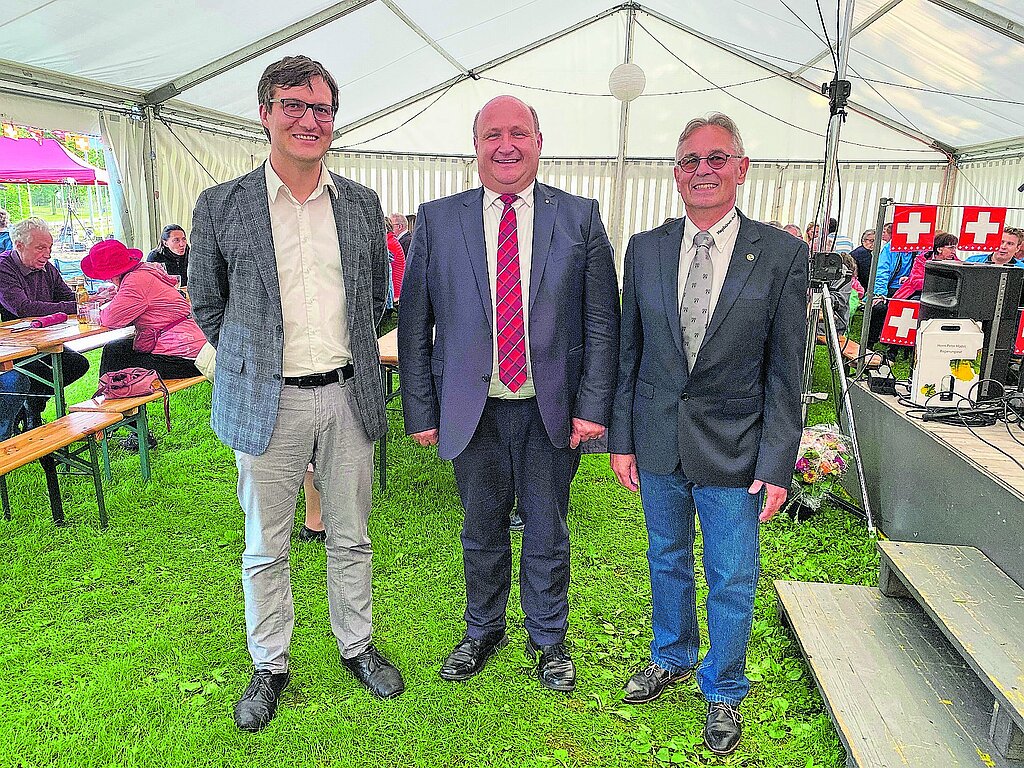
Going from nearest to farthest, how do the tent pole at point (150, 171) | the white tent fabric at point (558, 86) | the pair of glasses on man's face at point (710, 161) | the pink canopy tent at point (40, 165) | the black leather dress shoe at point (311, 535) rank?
the pair of glasses on man's face at point (710, 161), the black leather dress shoe at point (311, 535), the white tent fabric at point (558, 86), the tent pole at point (150, 171), the pink canopy tent at point (40, 165)

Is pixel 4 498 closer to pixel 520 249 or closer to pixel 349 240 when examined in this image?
pixel 349 240

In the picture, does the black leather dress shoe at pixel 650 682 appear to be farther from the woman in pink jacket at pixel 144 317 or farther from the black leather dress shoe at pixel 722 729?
the woman in pink jacket at pixel 144 317

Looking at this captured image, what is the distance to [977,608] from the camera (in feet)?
7.12

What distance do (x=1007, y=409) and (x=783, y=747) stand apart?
2.00 m

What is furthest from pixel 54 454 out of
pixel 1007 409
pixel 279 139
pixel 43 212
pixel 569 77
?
pixel 43 212

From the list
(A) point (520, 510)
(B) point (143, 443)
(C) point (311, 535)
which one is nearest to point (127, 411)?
(B) point (143, 443)

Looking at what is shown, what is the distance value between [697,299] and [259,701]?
6.02 ft

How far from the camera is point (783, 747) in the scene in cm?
219

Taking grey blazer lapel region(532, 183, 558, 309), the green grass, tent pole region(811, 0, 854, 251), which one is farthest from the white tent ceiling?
grey blazer lapel region(532, 183, 558, 309)

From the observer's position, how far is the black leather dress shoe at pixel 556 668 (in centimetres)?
242

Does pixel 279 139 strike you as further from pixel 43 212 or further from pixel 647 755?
pixel 43 212

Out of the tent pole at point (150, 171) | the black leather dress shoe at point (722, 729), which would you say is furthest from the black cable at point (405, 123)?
the black leather dress shoe at point (722, 729)

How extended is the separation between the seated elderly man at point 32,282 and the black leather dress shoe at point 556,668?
13.6 ft

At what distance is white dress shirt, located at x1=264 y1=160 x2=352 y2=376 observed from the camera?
2.04m
